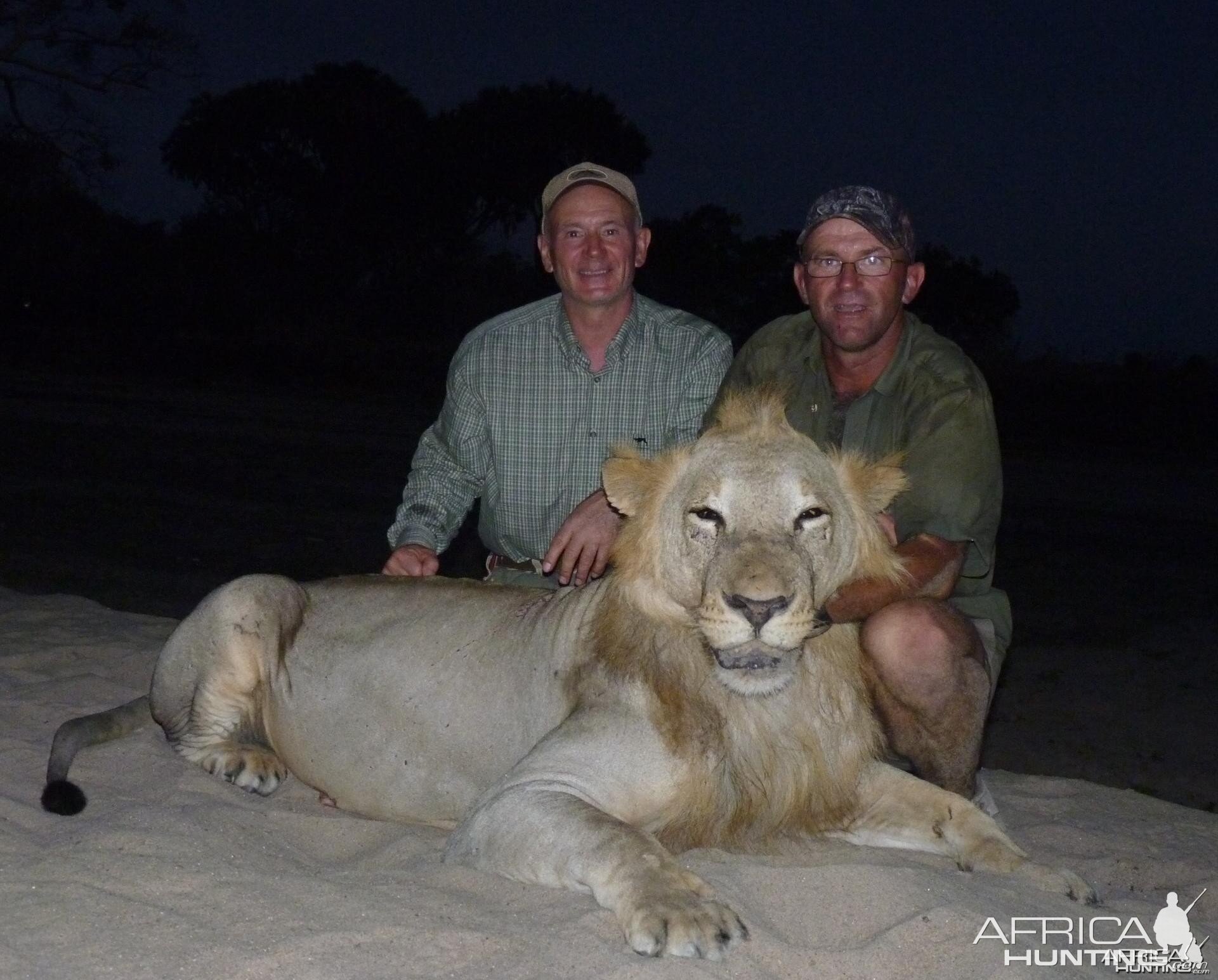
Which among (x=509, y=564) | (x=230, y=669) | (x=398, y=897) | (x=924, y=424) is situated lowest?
(x=398, y=897)

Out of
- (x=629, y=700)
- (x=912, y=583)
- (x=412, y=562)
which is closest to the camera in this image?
(x=629, y=700)

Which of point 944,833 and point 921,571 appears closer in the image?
point 944,833

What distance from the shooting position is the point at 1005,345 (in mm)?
23406

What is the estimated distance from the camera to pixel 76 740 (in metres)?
4.33

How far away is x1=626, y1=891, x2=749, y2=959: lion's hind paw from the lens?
3.02 metres

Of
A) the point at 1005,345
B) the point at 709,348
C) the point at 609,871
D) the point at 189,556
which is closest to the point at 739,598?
the point at 609,871

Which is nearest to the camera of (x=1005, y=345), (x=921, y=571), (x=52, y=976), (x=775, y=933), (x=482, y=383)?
(x=52, y=976)

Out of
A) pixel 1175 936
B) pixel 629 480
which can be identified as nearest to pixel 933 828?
pixel 1175 936

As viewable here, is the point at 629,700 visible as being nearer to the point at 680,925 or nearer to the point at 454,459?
the point at 680,925

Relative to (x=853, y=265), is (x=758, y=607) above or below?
below

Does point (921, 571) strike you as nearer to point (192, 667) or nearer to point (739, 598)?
point (739, 598)

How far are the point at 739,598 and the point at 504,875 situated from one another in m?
0.91

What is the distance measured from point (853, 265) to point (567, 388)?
1420 mm

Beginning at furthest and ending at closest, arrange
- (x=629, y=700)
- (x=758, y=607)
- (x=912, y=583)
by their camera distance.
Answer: (x=912, y=583)
(x=629, y=700)
(x=758, y=607)
